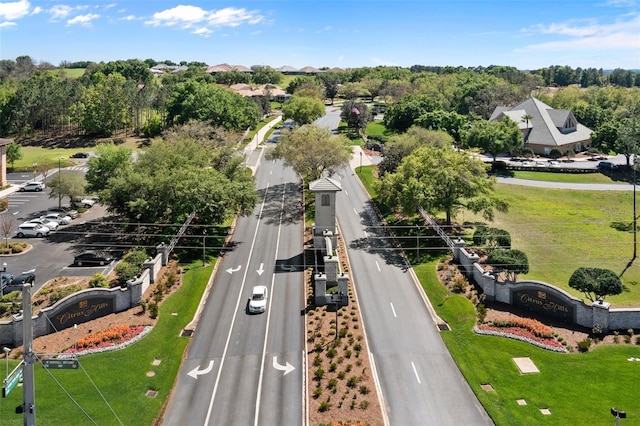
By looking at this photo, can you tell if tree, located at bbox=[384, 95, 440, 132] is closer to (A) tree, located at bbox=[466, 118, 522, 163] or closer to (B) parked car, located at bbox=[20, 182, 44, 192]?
(A) tree, located at bbox=[466, 118, 522, 163]

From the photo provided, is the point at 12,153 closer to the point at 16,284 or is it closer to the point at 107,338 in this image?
the point at 16,284

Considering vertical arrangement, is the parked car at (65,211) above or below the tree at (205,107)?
below

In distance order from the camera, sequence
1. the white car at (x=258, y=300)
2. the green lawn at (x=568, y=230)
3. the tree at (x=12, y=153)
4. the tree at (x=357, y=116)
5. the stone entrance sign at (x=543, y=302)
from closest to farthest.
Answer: the stone entrance sign at (x=543, y=302) < the white car at (x=258, y=300) < the green lawn at (x=568, y=230) < the tree at (x=12, y=153) < the tree at (x=357, y=116)

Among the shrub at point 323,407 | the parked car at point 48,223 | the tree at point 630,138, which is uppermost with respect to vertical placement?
the tree at point 630,138

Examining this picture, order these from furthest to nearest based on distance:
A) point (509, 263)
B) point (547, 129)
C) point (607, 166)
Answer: point (547, 129) < point (607, 166) < point (509, 263)

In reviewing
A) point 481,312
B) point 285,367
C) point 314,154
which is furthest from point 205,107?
point 285,367

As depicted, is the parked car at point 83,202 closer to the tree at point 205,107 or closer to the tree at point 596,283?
the tree at point 205,107

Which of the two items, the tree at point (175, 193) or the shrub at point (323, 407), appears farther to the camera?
the tree at point (175, 193)

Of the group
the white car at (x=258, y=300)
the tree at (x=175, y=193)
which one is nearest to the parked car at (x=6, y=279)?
the tree at (x=175, y=193)
